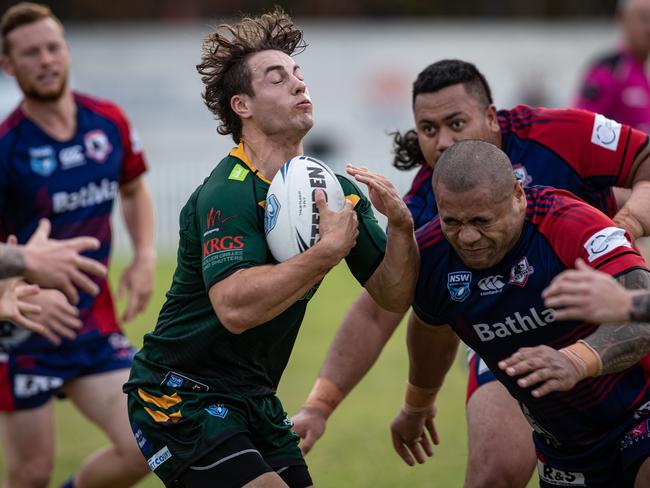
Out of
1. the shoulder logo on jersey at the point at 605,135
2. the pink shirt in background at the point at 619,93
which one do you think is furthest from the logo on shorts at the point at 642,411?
the pink shirt in background at the point at 619,93

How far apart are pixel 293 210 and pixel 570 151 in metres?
1.67

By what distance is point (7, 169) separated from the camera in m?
6.76

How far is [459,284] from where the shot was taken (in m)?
4.63

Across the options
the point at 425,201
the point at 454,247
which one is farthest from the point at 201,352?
the point at 425,201

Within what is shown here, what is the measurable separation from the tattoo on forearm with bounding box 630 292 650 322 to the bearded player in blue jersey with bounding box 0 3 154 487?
11.5 feet

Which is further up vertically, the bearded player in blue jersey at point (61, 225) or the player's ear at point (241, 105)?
the player's ear at point (241, 105)

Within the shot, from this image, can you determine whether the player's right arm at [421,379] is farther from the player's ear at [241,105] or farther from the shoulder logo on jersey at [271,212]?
the player's ear at [241,105]

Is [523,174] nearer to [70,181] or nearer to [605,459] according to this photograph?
[605,459]

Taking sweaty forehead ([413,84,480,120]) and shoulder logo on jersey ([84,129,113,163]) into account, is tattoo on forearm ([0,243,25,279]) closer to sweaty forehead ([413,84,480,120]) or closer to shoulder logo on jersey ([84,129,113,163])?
sweaty forehead ([413,84,480,120])

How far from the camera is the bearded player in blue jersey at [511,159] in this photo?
531cm

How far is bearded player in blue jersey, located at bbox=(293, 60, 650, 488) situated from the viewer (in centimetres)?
531

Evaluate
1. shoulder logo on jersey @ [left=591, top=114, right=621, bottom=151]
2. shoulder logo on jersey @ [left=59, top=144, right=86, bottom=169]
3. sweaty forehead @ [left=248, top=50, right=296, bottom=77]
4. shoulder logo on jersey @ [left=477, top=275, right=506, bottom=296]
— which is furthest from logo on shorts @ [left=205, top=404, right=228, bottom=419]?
shoulder logo on jersey @ [left=59, top=144, right=86, bottom=169]

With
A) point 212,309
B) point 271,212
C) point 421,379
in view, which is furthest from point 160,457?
point 421,379

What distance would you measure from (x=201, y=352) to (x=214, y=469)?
49 centimetres
